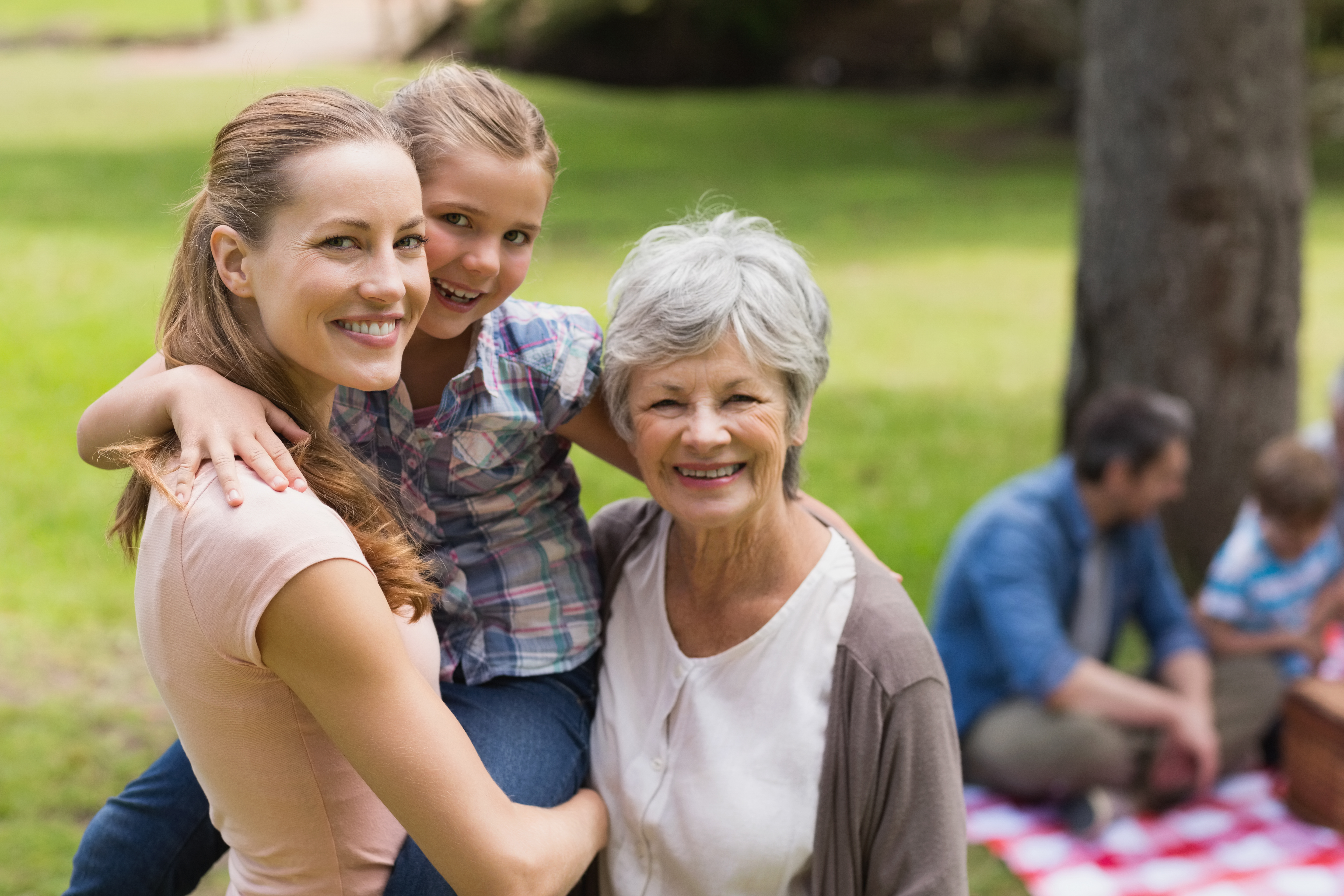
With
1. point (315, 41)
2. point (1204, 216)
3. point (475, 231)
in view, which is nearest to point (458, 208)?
point (475, 231)

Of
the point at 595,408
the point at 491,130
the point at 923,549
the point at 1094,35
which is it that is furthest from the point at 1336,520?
the point at 491,130

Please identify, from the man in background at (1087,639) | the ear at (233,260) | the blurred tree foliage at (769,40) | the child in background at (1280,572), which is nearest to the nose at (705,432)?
the ear at (233,260)

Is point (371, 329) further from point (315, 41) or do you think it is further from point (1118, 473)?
point (315, 41)

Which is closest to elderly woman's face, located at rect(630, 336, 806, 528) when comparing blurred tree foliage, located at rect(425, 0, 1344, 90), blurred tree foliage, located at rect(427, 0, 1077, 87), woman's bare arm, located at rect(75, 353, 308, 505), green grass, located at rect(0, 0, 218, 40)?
woman's bare arm, located at rect(75, 353, 308, 505)

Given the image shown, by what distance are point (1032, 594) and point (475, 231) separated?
285 cm

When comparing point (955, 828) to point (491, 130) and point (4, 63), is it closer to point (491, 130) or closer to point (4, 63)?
point (491, 130)

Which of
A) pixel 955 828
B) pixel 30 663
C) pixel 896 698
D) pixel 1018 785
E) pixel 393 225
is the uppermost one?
pixel 393 225

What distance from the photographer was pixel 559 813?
2.16 meters

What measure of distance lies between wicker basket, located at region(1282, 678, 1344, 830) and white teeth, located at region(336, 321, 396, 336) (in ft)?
12.5

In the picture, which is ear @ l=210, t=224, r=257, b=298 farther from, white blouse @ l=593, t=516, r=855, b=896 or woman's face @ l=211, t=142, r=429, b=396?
white blouse @ l=593, t=516, r=855, b=896

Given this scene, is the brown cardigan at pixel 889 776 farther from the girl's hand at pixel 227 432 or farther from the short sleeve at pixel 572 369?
the girl's hand at pixel 227 432

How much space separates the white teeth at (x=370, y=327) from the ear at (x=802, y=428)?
768 mm

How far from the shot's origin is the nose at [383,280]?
188cm

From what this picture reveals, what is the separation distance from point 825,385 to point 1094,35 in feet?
9.89
